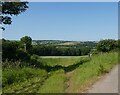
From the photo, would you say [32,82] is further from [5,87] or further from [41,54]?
[41,54]

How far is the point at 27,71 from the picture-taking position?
19797 mm

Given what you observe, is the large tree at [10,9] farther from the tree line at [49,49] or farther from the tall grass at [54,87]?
the tall grass at [54,87]

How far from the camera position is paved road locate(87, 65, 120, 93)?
41.5 ft

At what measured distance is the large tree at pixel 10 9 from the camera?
89.8 feet

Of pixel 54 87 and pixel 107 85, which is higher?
pixel 107 85

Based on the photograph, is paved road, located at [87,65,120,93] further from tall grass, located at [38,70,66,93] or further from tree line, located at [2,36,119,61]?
tree line, located at [2,36,119,61]

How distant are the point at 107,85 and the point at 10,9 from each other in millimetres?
15690

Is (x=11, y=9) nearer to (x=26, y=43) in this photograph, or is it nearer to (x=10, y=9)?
(x=10, y=9)

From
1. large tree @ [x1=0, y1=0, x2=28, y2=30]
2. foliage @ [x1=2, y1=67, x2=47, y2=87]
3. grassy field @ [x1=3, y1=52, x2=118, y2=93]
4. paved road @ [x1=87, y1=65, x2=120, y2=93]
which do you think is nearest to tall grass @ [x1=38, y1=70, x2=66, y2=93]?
grassy field @ [x1=3, y1=52, x2=118, y2=93]

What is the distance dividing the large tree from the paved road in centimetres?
1341

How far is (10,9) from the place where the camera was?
90.9 feet

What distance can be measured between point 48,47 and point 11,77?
67.0 feet

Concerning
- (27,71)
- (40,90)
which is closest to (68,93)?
(40,90)

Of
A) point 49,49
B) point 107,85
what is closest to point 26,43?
point 49,49
